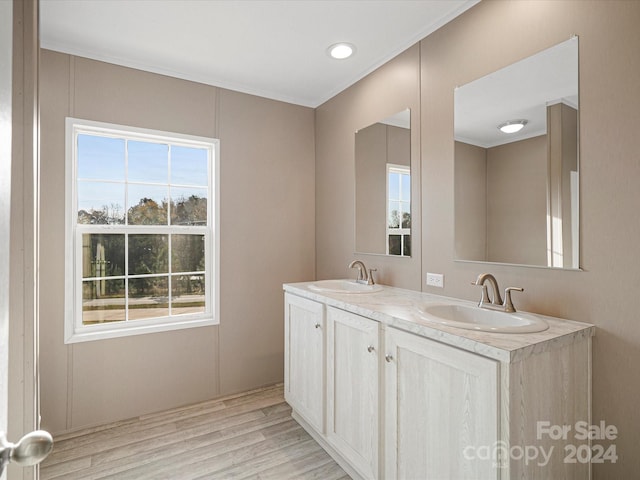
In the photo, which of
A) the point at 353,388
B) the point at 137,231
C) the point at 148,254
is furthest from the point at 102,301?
the point at 353,388

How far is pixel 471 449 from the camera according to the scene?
1246mm

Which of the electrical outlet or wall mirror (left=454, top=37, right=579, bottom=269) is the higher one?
wall mirror (left=454, top=37, right=579, bottom=269)

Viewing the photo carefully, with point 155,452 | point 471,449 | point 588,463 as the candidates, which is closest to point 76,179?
point 155,452

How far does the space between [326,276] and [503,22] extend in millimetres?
2226

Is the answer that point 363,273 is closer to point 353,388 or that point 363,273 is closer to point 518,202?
point 353,388

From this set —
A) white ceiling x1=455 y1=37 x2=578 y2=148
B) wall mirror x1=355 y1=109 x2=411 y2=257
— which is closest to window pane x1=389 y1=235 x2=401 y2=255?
wall mirror x1=355 y1=109 x2=411 y2=257

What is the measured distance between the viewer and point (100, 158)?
2.54 metres

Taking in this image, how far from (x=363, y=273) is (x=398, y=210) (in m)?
0.57

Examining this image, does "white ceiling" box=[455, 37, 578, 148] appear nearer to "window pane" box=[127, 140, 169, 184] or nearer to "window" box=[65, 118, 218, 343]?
"window" box=[65, 118, 218, 343]

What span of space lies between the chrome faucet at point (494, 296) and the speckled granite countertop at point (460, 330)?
0.12m

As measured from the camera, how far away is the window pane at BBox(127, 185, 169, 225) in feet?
8.72

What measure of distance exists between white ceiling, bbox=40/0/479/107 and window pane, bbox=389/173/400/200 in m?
0.84

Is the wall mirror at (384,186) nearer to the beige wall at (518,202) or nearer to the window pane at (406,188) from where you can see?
the window pane at (406,188)

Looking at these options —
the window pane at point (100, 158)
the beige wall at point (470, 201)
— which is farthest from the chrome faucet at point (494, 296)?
the window pane at point (100, 158)
